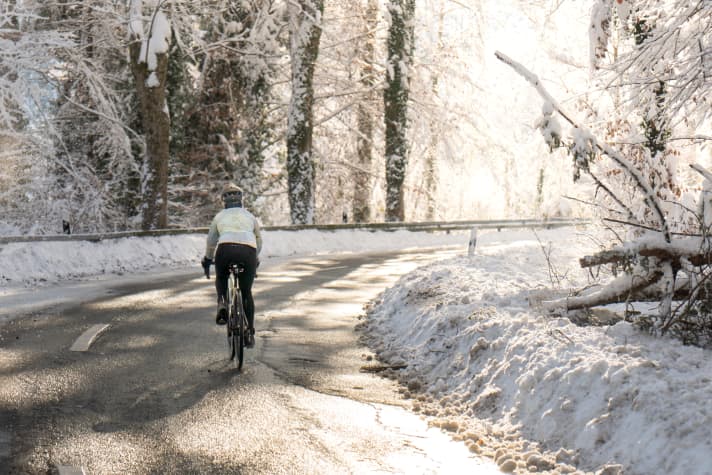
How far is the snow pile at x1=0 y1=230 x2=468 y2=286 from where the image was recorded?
1603cm

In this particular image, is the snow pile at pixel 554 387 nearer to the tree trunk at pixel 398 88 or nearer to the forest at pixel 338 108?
the forest at pixel 338 108

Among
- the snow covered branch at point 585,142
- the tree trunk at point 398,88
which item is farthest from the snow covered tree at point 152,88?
the snow covered branch at point 585,142

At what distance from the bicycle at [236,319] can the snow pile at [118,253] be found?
776 cm

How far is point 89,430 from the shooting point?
6035 mm

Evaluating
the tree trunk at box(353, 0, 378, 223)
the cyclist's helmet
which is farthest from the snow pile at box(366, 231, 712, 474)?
the tree trunk at box(353, 0, 378, 223)

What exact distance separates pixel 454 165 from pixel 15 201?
18376mm

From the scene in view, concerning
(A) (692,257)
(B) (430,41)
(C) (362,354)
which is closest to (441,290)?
(C) (362,354)

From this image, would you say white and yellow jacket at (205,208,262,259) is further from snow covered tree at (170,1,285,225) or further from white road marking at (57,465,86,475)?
snow covered tree at (170,1,285,225)

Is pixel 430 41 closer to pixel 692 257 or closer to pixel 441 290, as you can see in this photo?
pixel 441 290

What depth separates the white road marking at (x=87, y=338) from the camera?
904 centimetres

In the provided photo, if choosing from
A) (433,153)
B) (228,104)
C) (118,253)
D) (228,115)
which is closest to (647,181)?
(118,253)

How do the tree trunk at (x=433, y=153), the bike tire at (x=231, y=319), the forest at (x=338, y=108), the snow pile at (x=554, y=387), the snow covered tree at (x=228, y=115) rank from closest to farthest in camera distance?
the snow pile at (x=554, y=387)
the bike tire at (x=231, y=319)
the forest at (x=338, y=108)
the snow covered tree at (x=228, y=115)
the tree trunk at (x=433, y=153)

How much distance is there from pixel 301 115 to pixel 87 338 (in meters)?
18.9

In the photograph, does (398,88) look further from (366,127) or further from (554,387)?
(554,387)
